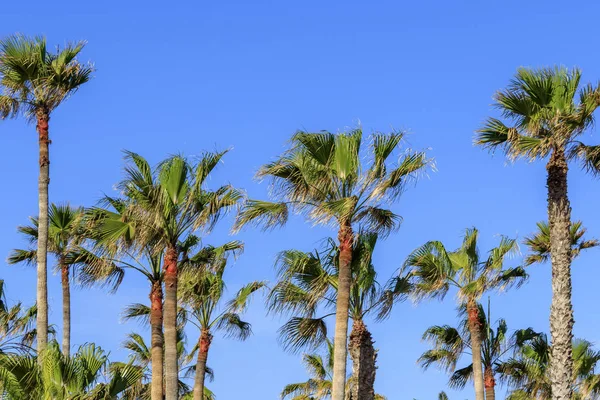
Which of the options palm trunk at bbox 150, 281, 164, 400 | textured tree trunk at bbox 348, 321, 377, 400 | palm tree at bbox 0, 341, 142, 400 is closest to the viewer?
palm tree at bbox 0, 341, 142, 400

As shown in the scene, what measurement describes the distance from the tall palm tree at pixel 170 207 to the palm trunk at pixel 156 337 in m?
1.38

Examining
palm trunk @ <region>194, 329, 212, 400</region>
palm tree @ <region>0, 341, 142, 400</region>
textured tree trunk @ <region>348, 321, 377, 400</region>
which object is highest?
palm trunk @ <region>194, 329, 212, 400</region>

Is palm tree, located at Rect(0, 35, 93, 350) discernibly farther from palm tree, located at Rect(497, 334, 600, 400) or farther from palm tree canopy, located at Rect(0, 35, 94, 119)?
palm tree, located at Rect(497, 334, 600, 400)

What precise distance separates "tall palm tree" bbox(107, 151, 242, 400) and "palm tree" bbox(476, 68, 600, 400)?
6699mm

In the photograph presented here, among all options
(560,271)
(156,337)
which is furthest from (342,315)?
(156,337)

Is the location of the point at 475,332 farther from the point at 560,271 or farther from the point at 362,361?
the point at 560,271

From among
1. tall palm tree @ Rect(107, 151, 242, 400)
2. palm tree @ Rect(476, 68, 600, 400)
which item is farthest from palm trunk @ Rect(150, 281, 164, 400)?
palm tree @ Rect(476, 68, 600, 400)

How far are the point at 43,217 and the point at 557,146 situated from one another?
13411 mm

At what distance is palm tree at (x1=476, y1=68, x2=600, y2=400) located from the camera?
24.9 metres

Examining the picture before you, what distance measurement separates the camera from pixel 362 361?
2897 centimetres

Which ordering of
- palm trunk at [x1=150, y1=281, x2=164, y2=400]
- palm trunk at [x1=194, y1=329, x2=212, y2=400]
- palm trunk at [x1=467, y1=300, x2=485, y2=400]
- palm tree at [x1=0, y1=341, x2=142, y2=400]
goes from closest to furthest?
palm tree at [x1=0, y1=341, x2=142, y2=400] < palm trunk at [x1=150, y1=281, x2=164, y2=400] < palm trunk at [x1=467, y1=300, x2=485, y2=400] < palm trunk at [x1=194, y1=329, x2=212, y2=400]

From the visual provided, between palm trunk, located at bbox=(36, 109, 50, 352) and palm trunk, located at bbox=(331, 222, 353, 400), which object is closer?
palm trunk, located at bbox=(331, 222, 353, 400)

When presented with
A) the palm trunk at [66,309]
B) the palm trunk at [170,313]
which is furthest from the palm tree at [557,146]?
the palm trunk at [66,309]

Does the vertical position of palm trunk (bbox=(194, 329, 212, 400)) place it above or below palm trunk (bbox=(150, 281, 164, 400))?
above
